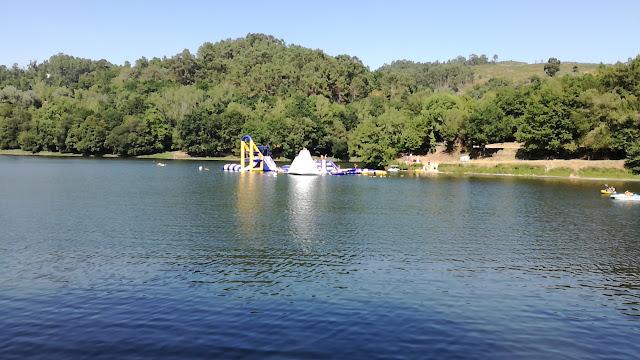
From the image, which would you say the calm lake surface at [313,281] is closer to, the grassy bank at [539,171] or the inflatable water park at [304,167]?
the inflatable water park at [304,167]

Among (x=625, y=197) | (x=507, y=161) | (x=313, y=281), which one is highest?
(x=507, y=161)

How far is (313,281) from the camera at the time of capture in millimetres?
35125

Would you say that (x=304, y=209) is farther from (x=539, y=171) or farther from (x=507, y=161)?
(x=507, y=161)

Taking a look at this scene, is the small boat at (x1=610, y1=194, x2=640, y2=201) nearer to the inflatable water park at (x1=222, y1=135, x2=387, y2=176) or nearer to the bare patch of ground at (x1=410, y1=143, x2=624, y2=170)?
the bare patch of ground at (x1=410, y1=143, x2=624, y2=170)

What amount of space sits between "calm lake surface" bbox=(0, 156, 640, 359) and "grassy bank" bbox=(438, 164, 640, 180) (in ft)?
208

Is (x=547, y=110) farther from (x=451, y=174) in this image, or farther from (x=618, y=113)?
(x=451, y=174)

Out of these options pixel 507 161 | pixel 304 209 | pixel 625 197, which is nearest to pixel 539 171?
pixel 507 161

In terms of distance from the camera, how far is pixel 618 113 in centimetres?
13450

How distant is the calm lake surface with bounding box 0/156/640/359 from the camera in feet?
81.7

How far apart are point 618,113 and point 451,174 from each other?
1735 inches

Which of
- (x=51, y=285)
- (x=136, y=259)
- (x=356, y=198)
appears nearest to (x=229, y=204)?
(x=356, y=198)

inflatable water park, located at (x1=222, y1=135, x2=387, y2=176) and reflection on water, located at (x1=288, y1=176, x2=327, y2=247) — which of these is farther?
inflatable water park, located at (x1=222, y1=135, x2=387, y2=176)

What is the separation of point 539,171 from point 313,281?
4648 inches

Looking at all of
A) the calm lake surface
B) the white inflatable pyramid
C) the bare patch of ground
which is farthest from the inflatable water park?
the calm lake surface
